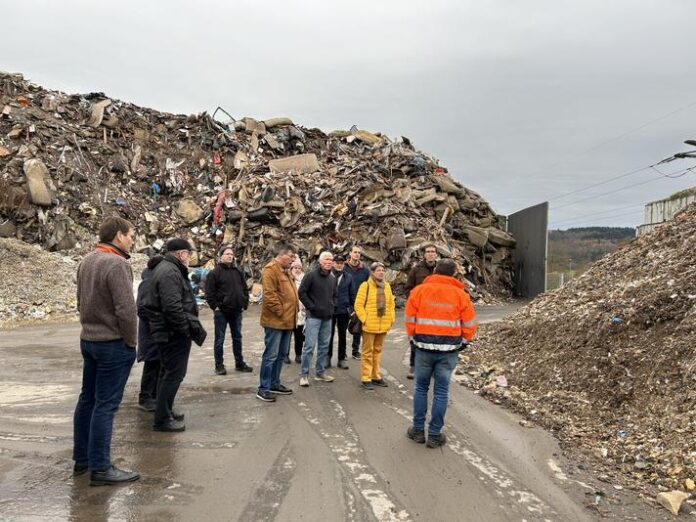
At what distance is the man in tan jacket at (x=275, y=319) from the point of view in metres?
6.07

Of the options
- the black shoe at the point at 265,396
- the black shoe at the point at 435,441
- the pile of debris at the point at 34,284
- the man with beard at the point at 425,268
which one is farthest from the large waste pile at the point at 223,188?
the black shoe at the point at 435,441

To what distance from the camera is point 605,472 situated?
434cm

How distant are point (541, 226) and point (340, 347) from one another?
11952mm

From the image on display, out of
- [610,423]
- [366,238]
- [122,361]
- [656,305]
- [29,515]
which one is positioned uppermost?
[366,238]

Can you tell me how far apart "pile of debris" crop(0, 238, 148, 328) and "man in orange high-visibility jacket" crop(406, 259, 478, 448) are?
10.9m

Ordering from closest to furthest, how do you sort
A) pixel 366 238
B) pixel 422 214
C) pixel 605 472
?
pixel 605 472 → pixel 366 238 → pixel 422 214

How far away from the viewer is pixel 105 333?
12.5 ft

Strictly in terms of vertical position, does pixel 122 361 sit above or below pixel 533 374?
above

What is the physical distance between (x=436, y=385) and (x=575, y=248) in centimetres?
3368

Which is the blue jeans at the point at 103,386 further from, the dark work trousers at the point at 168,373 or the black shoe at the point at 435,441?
the black shoe at the point at 435,441

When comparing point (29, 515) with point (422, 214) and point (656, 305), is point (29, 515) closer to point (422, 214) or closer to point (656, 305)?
point (656, 305)

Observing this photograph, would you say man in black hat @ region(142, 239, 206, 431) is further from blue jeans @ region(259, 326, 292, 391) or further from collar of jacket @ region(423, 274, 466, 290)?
collar of jacket @ region(423, 274, 466, 290)

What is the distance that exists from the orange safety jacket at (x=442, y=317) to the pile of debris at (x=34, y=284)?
1093 cm

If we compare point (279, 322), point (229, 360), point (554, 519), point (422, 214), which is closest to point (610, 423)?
point (554, 519)
